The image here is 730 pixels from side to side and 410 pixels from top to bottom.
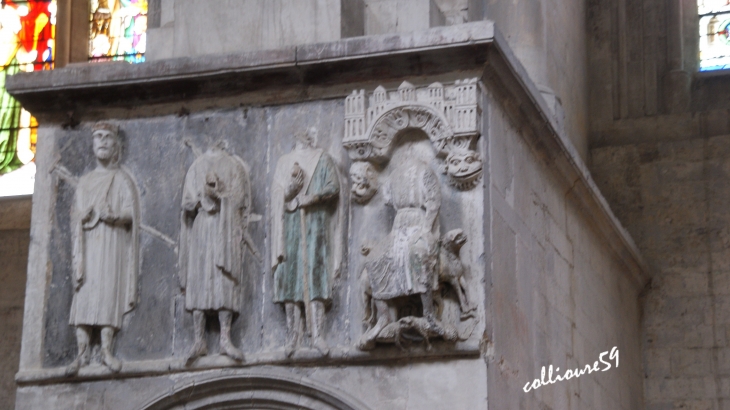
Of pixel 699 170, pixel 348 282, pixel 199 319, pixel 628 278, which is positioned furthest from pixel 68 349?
pixel 699 170

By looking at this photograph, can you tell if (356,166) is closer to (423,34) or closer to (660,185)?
(423,34)

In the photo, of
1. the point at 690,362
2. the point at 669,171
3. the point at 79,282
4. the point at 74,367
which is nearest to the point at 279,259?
the point at 79,282

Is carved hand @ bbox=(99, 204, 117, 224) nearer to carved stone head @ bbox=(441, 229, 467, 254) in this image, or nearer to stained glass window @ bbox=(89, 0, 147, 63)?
carved stone head @ bbox=(441, 229, 467, 254)

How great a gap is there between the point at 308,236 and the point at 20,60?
7.02 m

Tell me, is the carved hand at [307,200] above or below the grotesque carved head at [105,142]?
below

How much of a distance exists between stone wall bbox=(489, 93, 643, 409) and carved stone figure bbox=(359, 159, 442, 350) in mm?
401

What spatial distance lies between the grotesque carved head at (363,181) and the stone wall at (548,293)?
2.16ft

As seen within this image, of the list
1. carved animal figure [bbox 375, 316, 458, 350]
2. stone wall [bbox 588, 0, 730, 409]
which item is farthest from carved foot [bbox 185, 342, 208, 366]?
stone wall [bbox 588, 0, 730, 409]

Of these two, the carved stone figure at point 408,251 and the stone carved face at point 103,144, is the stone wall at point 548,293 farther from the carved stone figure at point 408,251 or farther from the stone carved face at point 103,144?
the stone carved face at point 103,144

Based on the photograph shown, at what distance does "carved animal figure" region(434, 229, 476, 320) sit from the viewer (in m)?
7.92

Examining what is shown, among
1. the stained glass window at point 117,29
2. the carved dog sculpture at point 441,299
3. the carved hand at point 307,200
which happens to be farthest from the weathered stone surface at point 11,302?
the carved dog sculpture at point 441,299

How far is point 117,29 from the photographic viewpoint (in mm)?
14219

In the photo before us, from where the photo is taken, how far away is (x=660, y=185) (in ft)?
41.2

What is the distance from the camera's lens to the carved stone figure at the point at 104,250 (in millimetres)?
8555
